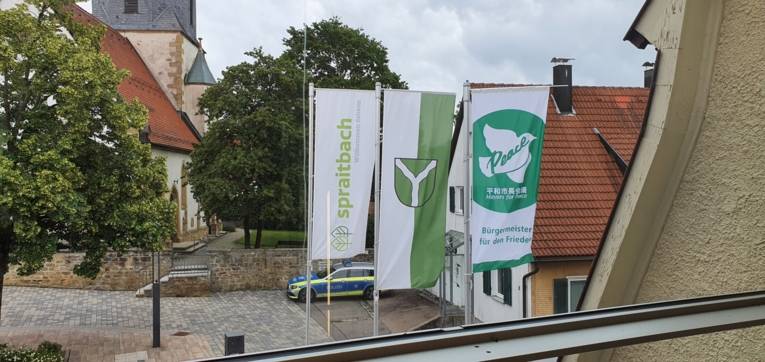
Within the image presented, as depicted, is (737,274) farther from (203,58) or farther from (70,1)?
(203,58)

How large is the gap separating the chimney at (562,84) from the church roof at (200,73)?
75.0ft

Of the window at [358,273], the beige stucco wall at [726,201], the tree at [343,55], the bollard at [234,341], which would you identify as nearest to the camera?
the beige stucco wall at [726,201]

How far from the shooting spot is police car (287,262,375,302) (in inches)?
720

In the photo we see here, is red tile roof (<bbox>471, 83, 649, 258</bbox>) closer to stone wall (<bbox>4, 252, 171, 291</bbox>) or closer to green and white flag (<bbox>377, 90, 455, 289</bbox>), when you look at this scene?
green and white flag (<bbox>377, 90, 455, 289</bbox>)

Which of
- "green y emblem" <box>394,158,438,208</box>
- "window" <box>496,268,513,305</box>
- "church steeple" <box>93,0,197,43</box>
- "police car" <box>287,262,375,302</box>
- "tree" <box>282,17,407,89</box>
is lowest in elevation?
"police car" <box>287,262,375,302</box>

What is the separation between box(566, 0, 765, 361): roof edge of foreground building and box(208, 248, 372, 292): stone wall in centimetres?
1821

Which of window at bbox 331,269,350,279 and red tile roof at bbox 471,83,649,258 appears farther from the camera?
Answer: window at bbox 331,269,350,279

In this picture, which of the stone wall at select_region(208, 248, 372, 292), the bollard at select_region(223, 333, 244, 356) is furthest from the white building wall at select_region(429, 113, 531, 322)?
the stone wall at select_region(208, 248, 372, 292)

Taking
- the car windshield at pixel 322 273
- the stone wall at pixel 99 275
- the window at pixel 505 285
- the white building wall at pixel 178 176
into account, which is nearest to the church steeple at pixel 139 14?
the white building wall at pixel 178 176

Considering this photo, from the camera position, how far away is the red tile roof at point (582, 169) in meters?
12.2

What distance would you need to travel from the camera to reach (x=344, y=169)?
8438 mm

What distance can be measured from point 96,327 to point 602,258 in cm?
1454

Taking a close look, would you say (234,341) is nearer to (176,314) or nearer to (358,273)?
(176,314)

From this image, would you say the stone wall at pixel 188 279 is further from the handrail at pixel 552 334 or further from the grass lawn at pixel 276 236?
the handrail at pixel 552 334
